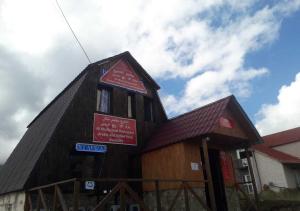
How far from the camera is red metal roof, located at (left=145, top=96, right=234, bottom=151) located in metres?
11.1

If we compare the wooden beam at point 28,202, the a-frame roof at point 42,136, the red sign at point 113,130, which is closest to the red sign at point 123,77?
the a-frame roof at point 42,136

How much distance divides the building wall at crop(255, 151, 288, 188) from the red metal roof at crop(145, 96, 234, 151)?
19.9m

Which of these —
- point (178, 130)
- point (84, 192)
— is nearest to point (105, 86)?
point (178, 130)

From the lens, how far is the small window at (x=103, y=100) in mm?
13406

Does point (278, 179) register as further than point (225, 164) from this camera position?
Yes

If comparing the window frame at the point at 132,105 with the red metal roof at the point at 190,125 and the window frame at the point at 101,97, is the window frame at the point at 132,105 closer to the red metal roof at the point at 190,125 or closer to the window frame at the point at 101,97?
the window frame at the point at 101,97

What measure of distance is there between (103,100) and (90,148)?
2791mm

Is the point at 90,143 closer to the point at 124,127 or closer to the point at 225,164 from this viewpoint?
the point at 124,127

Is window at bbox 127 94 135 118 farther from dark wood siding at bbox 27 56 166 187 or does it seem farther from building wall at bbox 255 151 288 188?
building wall at bbox 255 151 288 188

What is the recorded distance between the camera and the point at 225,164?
45.5 feet

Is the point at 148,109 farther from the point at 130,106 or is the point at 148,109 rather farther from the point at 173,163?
the point at 173,163

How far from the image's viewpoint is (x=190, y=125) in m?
12.1

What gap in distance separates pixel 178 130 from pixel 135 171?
2732 millimetres

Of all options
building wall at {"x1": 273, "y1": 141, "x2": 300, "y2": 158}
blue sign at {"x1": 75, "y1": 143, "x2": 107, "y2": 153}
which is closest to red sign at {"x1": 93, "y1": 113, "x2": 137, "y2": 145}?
blue sign at {"x1": 75, "y1": 143, "x2": 107, "y2": 153}
